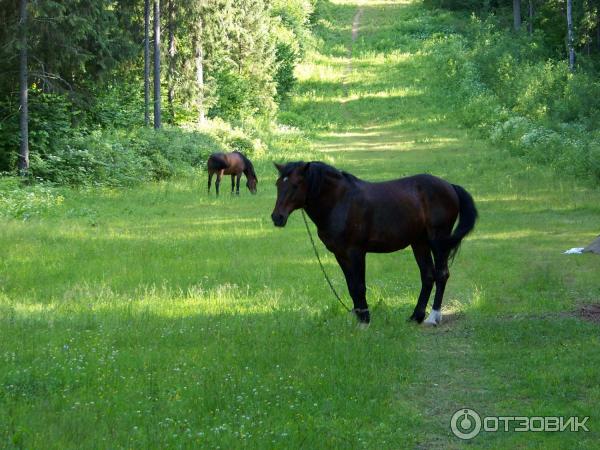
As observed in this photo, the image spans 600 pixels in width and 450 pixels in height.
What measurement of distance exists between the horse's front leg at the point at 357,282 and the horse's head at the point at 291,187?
36.9 inches

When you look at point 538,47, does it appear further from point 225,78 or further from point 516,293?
point 516,293

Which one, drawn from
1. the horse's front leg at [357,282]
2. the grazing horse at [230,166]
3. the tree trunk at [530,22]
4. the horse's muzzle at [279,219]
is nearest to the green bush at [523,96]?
the tree trunk at [530,22]

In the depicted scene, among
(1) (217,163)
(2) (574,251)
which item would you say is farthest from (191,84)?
(2) (574,251)

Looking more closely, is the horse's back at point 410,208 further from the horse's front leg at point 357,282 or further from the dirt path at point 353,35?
the dirt path at point 353,35

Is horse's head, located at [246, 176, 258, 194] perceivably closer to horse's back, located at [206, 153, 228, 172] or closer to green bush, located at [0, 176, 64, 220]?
horse's back, located at [206, 153, 228, 172]

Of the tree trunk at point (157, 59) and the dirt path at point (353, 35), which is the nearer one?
the tree trunk at point (157, 59)

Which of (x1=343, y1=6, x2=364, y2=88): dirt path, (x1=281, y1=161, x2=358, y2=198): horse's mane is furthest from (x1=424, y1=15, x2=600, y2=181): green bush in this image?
(x1=281, y1=161, x2=358, y2=198): horse's mane

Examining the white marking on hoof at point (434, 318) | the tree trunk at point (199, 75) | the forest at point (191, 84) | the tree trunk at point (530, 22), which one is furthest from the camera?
the tree trunk at point (530, 22)

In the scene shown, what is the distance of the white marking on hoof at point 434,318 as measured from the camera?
10.8 meters

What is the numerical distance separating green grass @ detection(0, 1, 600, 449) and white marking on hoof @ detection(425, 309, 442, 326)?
→ 0.16 metres

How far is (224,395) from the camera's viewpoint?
745cm

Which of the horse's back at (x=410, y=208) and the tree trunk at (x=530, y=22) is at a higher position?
the tree trunk at (x=530, y=22)

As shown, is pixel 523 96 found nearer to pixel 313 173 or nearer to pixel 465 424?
pixel 313 173

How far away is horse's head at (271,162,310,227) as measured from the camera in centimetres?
1016
